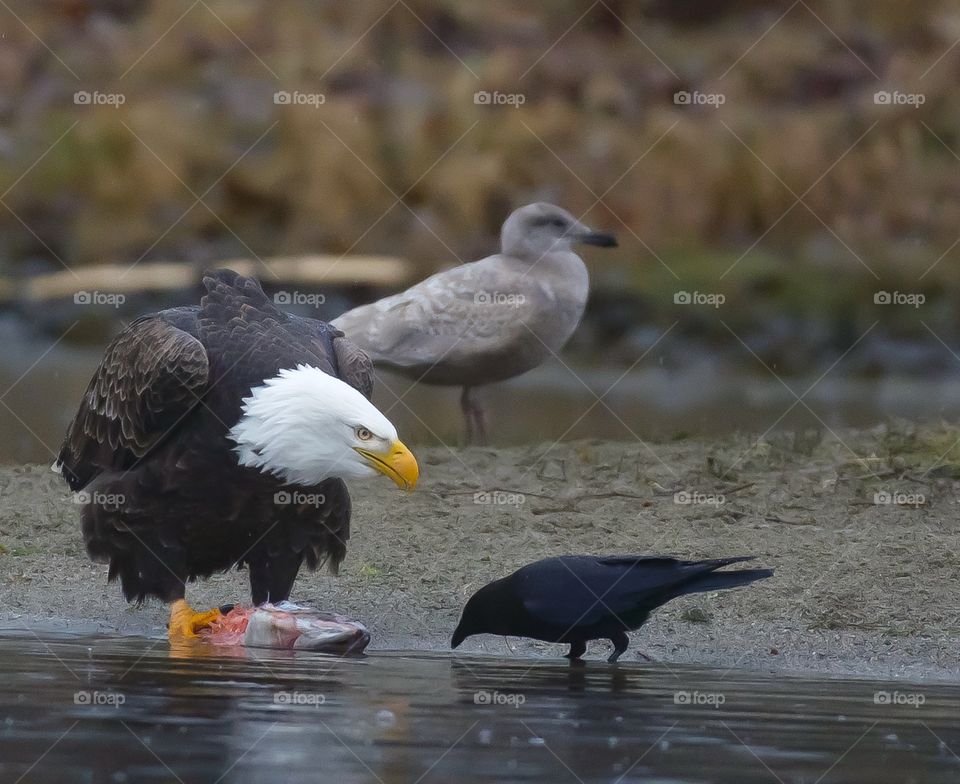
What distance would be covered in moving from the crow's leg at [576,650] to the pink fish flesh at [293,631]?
2.71ft

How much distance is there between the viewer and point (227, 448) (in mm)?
8469

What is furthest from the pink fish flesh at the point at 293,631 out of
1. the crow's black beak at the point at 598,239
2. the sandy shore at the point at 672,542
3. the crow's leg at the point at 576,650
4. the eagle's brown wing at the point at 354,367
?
the crow's black beak at the point at 598,239

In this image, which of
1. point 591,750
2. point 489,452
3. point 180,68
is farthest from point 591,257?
point 591,750

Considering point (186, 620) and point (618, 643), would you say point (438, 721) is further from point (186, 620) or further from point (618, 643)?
point (186, 620)

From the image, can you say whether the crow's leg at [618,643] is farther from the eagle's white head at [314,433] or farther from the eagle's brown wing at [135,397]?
the eagle's brown wing at [135,397]

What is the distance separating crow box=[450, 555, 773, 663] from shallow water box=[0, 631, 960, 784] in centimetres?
19

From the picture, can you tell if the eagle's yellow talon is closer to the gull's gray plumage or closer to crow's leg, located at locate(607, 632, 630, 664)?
crow's leg, located at locate(607, 632, 630, 664)

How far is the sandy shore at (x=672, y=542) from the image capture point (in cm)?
854

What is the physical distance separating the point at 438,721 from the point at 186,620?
2765 millimetres

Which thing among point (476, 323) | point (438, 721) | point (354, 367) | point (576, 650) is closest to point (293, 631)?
point (576, 650)

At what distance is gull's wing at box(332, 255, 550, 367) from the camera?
523 inches

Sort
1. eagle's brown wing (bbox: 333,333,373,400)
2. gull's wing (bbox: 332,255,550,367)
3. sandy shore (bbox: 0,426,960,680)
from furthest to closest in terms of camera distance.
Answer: gull's wing (bbox: 332,255,550,367) < eagle's brown wing (bbox: 333,333,373,400) < sandy shore (bbox: 0,426,960,680)

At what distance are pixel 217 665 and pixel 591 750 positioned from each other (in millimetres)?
2155

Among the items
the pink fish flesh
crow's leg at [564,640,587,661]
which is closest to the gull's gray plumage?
the pink fish flesh
